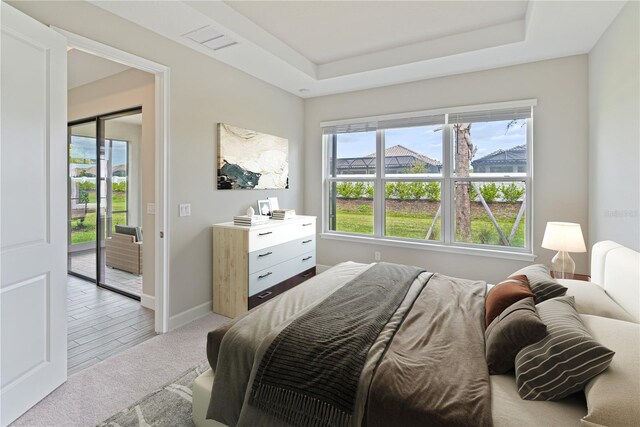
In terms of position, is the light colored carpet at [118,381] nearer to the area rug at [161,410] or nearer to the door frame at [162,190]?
the area rug at [161,410]

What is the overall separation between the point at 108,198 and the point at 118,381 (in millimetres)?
2818

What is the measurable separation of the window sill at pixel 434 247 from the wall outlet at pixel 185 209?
2.15 m

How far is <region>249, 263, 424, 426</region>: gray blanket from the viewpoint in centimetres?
129

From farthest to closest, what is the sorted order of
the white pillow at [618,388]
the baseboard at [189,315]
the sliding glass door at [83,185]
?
the sliding glass door at [83,185]
the baseboard at [189,315]
the white pillow at [618,388]

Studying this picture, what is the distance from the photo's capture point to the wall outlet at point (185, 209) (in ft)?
10.1

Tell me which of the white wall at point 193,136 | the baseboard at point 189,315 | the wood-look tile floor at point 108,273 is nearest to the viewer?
the white wall at point 193,136

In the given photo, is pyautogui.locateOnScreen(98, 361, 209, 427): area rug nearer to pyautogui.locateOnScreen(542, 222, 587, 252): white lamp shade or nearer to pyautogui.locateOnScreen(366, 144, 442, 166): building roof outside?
pyautogui.locateOnScreen(542, 222, 587, 252): white lamp shade

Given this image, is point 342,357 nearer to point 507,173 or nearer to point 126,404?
point 126,404

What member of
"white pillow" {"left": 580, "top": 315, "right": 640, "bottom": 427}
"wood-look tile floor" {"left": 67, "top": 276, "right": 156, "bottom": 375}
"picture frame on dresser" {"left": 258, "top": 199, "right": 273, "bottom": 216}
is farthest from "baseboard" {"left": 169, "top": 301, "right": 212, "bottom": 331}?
"white pillow" {"left": 580, "top": 315, "right": 640, "bottom": 427}

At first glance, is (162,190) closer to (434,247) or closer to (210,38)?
(210,38)

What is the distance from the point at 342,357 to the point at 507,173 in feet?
10.5

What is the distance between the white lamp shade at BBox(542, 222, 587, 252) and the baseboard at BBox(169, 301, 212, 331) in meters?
3.30

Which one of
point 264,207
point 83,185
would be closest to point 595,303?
point 264,207

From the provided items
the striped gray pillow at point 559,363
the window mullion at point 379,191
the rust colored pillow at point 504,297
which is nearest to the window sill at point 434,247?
the window mullion at point 379,191
